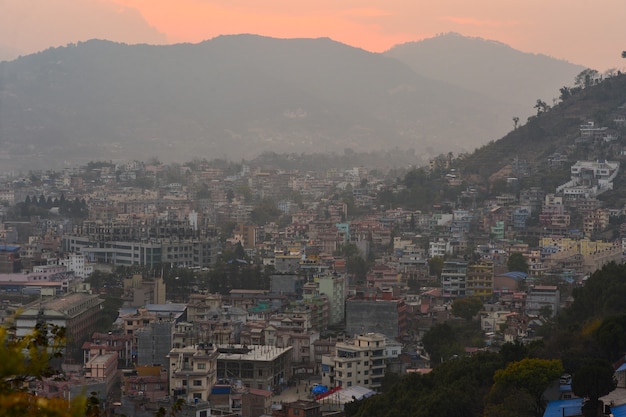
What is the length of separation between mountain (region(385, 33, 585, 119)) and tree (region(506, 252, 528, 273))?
3201 inches

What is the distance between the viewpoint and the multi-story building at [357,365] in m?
14.5

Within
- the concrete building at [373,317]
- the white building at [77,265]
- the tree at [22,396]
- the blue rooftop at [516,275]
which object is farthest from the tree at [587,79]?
the tree at [22,396]

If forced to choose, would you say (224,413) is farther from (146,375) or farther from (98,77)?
(98,77)

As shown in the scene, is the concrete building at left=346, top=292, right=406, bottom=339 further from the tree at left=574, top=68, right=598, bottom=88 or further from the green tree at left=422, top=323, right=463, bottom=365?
the tree at left=574, top=68, right=598, bottom=88

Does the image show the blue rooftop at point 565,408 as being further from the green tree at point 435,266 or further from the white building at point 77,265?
the white building at point 77,265

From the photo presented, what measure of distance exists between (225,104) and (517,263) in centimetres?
7067

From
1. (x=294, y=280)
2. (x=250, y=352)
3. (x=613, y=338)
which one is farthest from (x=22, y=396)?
(x=294, y=280)

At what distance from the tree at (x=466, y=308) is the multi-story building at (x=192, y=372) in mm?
4939

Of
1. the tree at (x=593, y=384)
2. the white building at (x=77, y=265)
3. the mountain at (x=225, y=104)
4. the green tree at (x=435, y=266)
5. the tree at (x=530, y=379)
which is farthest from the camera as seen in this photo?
the mountain at (x=225, y=104)

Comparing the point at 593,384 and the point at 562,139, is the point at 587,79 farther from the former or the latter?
the point at 593,384

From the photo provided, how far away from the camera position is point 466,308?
61.0 ft

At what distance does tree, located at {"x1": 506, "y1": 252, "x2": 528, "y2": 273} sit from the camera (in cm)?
2270

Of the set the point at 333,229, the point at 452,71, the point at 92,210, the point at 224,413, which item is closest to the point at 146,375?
the point at 224,413

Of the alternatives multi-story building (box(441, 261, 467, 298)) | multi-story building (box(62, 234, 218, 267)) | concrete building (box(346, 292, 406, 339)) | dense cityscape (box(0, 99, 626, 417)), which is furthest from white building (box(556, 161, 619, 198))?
concrete building (box(346, 292, 406, 339))
